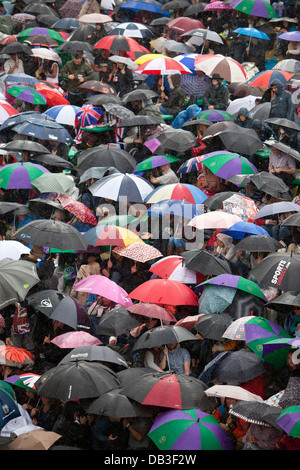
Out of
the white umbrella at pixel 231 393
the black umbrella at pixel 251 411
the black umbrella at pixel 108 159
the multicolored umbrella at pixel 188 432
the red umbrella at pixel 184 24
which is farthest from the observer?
the red umbrella at pixel 184 24

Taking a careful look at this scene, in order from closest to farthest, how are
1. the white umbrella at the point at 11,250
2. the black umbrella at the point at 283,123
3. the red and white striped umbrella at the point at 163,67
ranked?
the white umbrella at the point at 11,250
the black umbrella at the point at 283,123
the red and white striped umbrella at the point at 163,67

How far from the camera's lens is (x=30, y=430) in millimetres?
9727

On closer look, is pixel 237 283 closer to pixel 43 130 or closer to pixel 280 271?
pixel 280 271

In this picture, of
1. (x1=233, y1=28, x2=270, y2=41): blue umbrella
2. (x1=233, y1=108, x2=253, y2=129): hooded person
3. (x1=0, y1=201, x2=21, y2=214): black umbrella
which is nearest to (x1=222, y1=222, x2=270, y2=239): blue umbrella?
(x1=0, y1=201, x2=21, y2=214): black umbrella

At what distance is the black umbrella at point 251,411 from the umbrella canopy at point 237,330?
1.22 meters

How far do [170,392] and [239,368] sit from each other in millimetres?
1033

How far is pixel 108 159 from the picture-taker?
623 inches

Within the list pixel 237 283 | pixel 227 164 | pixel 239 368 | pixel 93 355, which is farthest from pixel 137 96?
pixel 239 368

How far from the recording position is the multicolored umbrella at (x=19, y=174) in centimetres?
1504

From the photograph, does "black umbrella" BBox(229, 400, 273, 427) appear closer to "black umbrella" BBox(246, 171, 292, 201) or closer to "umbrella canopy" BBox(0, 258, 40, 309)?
"umbrella canopy" BBox(0, 258, 40, 309)

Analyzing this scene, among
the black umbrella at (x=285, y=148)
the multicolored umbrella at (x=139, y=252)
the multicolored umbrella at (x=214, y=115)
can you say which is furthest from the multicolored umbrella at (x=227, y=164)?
the multicolored umbrella at (x=139, y=252)

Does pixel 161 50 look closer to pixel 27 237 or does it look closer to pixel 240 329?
pixel 27 237

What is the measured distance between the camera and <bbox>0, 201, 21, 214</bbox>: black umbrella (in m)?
14.3

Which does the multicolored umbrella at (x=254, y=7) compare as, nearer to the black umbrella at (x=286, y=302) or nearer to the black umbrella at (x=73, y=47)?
the black umbrella at (x=73, y=47)
